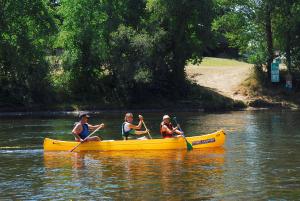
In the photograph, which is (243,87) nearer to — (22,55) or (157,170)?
(22,55)

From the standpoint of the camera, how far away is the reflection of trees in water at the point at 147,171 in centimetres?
1922

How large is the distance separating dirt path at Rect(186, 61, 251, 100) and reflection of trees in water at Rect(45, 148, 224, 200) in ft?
103

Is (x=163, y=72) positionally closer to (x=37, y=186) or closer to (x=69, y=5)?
(x=69, y=5)

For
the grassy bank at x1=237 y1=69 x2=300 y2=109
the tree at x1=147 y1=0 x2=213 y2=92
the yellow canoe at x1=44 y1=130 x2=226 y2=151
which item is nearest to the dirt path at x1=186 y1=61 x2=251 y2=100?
the grassy bank at x1=237 y1=69 x2=300 y2=109

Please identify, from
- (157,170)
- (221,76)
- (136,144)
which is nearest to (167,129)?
(136,144)

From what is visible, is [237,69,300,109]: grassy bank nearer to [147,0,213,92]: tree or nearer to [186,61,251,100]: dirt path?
[186,61,251,100]: dirt path

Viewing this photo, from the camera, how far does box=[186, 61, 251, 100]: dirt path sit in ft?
195

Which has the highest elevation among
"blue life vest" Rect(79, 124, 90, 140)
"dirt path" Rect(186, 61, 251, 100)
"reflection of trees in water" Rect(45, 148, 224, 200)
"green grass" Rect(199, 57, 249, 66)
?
"green grass" Rect(199, 57, 249, 66)

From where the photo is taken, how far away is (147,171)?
74.7ft

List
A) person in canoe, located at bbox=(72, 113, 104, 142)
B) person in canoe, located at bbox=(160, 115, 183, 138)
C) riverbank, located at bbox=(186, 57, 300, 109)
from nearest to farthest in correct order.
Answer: person in canoe, located at bbox=(72, 113, 104, 142), person in canoe, located at bbox=(160, 115, 183, 138), riverbank, located at bbox=(186, 57, 300, 109)

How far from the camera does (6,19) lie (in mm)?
53719

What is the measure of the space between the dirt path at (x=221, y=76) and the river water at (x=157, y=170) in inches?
880

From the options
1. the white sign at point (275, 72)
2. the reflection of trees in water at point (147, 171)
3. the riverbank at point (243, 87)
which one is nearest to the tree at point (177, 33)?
Answer: the riverbank at point (243, 87)

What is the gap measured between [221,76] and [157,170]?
1617 inches
